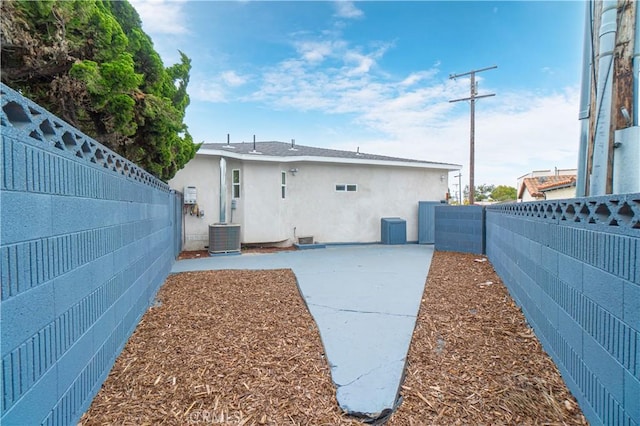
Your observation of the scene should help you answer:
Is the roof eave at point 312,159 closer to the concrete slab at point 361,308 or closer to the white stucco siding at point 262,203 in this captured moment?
the white stucco siding at point 262,203

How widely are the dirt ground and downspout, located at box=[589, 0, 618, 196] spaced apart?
1.82 metres

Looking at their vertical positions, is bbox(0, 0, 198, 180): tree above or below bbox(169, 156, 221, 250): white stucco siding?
above

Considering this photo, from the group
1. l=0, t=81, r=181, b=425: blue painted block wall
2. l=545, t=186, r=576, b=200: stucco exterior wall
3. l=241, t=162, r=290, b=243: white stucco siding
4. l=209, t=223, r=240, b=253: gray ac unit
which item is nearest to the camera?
l=0, t=81, r=181, b=425: blue painted block wall

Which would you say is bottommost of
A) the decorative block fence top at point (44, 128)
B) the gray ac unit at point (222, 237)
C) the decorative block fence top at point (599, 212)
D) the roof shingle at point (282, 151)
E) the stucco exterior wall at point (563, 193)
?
the gray ac unit at point (222, 237)

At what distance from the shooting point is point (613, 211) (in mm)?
1800

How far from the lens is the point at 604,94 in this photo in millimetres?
3291

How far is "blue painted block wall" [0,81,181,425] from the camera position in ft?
4.60

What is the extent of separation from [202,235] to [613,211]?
951 centimetres

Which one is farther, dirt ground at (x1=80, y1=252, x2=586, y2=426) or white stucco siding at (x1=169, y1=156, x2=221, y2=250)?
white stucco siding at (x1=169, y1=156, x2=221, y2=250)

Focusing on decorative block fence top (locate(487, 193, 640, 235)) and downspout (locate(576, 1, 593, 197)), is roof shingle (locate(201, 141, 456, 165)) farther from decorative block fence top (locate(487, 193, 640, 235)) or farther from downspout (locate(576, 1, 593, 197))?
decorative block fence top (locate(487, 193, 640, 235))

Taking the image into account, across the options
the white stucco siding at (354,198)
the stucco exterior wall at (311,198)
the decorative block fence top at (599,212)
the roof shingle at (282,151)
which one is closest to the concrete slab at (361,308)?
the stucco exterior wall at (311,198)

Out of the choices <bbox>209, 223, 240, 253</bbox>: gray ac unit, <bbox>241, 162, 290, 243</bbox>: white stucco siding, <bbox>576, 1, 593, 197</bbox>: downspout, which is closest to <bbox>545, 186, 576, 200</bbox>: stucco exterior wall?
<bbox>241, 162, 290, 243</bbox>: white stucco siding

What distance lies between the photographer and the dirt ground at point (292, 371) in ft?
7.18

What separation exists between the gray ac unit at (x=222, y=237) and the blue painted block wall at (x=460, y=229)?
594 centimetres
